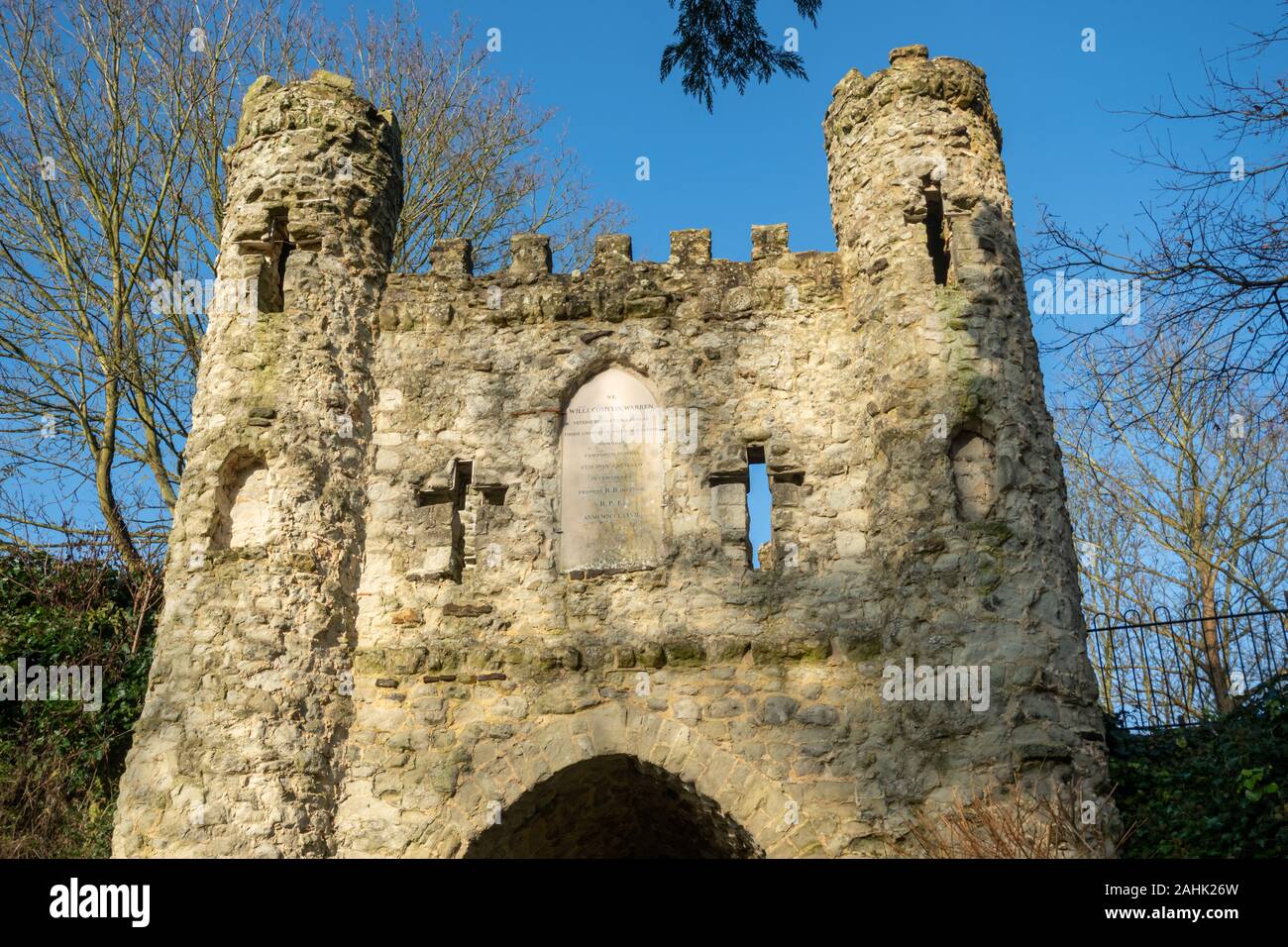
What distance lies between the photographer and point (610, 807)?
9.70 metres

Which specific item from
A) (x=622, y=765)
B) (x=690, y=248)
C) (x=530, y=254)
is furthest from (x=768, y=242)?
(x=622, y=765)

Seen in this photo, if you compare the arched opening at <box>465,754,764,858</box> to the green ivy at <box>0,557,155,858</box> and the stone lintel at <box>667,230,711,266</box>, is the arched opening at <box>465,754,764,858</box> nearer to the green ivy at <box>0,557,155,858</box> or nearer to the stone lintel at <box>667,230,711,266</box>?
the green ivy at <box>0,557,155,858</box>

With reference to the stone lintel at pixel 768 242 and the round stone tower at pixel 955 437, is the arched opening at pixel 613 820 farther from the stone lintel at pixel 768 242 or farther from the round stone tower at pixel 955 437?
the stone lintel at pixel 768 242

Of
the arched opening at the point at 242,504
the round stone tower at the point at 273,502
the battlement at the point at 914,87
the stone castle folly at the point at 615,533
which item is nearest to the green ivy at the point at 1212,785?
the stone castle folly at the point at 615,533

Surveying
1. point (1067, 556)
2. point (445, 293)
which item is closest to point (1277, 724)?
point (1067, 556)

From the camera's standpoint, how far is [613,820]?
993 cm

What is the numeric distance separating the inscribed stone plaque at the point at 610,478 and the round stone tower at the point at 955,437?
1.64 meters

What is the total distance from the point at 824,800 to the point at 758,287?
4.06 metres

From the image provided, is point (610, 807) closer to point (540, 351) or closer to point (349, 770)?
point (349, 770)

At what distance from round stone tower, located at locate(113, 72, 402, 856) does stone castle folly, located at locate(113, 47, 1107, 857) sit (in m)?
0.03

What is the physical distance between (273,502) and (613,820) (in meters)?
3.63

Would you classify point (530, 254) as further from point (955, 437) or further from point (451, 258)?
point (955, 437)

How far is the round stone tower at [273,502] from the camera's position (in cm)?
826

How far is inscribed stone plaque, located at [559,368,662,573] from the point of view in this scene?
30.8 ft
